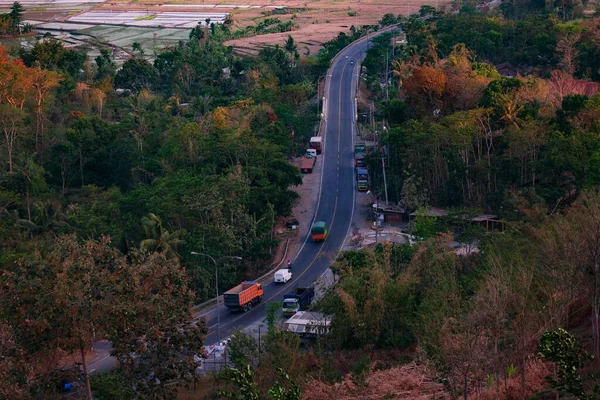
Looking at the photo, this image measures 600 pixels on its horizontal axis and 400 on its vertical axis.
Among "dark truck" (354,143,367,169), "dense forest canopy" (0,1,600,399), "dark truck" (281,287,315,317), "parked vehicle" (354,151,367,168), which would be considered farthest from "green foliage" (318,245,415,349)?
"dark truck" (354,143,367,169)

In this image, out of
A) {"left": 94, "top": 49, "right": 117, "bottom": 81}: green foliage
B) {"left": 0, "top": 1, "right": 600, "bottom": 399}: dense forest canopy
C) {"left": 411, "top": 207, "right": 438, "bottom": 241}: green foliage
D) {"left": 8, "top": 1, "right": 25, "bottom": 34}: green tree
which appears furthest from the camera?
{"left": 8, "top": 1, "right": 25, "bottom": 34}: green tree

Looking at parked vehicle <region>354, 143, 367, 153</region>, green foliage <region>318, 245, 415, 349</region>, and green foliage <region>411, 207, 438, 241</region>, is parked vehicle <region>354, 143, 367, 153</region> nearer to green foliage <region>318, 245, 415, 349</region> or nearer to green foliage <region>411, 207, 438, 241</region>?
green foliage <region>411, 207, 438, 241</region>

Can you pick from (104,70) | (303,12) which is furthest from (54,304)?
(303,12)

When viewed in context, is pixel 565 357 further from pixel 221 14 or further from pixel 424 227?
pixel 221 14

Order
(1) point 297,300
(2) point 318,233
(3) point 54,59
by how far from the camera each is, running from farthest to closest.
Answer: (3) point 54,59, (2) point 318,233, (1) point 297,300

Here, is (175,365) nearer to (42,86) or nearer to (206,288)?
(206,288)

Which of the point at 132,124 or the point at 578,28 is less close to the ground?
the point at 578,28

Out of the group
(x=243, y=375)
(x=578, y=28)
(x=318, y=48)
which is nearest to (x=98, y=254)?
(x=243, y=375)
